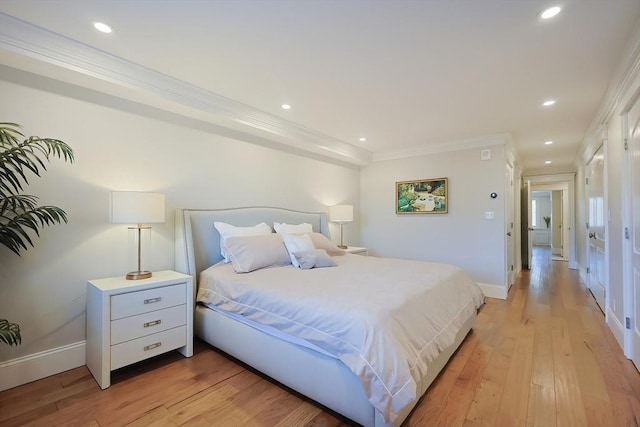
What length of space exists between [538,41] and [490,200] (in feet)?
8.71

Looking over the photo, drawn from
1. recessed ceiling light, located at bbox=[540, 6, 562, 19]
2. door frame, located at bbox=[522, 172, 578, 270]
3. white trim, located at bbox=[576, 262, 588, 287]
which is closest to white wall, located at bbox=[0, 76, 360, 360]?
recessed ceiling light, located at bbox=[540, 6, 562, 19]

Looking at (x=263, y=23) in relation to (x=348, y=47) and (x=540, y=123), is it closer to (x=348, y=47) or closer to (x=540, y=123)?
(x=348, y=47)

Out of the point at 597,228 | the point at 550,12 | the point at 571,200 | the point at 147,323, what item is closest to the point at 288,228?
the point at 147,323

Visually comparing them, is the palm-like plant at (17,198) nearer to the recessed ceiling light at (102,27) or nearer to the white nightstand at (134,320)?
the white nightstand at (134,320)

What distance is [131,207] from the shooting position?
7.25 feet

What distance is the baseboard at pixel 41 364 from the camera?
196 centimetres

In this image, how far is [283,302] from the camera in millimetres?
1916

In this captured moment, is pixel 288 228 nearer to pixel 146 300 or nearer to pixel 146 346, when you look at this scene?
pixel 146 300

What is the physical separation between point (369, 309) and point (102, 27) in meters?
2.43

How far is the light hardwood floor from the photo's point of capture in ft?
5.43

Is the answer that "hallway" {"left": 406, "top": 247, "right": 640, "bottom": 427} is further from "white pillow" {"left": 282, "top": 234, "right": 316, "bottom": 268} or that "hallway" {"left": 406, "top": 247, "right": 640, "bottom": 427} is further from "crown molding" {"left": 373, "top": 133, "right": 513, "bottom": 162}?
"crown molding" {"left": 373, "top": 133, "right": 513, "bottom": 162}

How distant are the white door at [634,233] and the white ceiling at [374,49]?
0.51 metres

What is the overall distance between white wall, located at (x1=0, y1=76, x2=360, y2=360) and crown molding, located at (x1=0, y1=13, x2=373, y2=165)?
11.8 inches

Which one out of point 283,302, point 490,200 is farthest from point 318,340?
point 490,200
